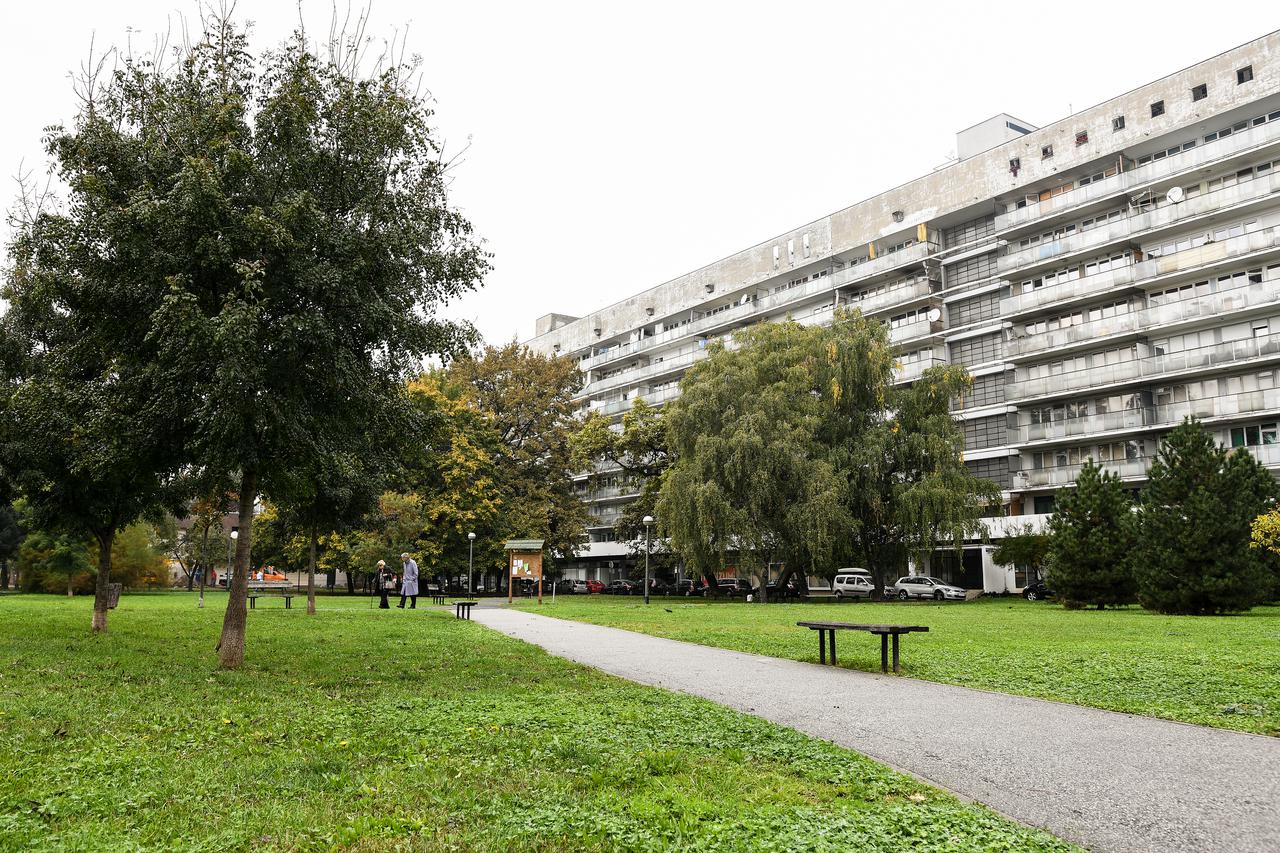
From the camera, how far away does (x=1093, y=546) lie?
3005cm

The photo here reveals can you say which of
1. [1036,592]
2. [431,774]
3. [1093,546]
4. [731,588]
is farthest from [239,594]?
[731,588]

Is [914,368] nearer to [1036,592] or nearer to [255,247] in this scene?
[1036,592]

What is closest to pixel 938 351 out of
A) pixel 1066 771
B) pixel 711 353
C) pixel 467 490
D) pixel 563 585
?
pixel 711 353

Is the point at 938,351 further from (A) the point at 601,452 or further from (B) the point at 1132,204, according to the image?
(A) the point at 601,452

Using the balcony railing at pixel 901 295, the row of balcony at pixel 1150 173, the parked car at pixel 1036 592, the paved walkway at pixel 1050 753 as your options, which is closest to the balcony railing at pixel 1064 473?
the parked car at pixel 1036 592

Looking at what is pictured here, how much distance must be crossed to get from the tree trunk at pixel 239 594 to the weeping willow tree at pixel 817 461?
27287 mm

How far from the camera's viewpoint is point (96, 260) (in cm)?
1161

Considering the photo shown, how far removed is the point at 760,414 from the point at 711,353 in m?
6.66

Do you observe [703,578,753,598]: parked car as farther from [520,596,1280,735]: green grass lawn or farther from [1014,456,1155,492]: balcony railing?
[520,596,1280,735]: green grass lawn

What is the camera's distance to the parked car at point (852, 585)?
52531mm

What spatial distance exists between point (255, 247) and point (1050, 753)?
10.1 metres

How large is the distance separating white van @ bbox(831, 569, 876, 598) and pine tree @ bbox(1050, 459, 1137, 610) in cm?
2162

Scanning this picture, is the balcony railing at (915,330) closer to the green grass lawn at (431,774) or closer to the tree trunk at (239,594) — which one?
the tree trunk at (239,594)

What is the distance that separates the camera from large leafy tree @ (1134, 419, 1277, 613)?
25375 millimetres
